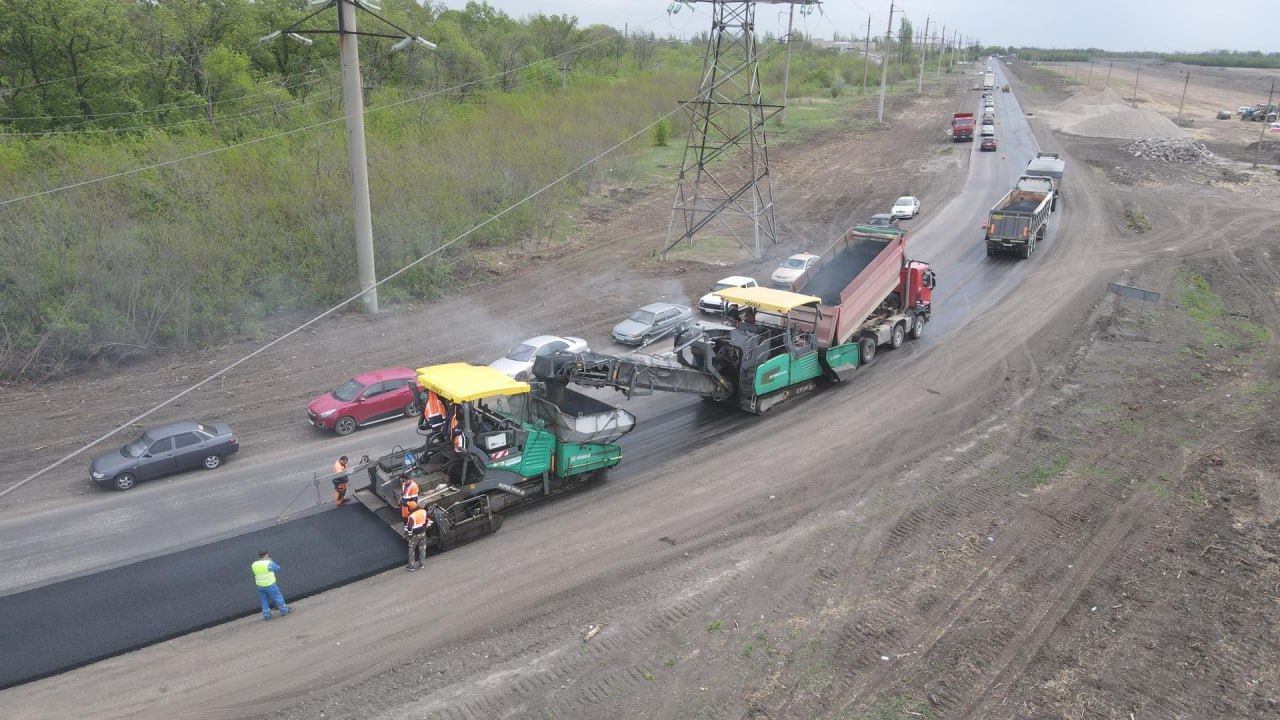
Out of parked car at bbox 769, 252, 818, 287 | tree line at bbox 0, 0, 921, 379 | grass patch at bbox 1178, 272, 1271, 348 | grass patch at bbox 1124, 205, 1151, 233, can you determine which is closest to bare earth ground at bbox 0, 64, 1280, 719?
grass patch at bbox 1178, 272, 1271, 348

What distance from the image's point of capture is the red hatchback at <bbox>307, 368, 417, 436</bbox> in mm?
18844

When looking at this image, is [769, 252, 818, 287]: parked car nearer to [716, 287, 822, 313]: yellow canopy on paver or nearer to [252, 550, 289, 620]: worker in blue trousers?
[716, 287, 822, 313]: yellow canopy on paver

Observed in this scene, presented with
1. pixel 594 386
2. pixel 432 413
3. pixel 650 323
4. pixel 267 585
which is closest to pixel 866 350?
pixel 650 323

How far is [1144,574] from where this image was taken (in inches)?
499

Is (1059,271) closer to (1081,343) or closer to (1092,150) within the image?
(1081,343)

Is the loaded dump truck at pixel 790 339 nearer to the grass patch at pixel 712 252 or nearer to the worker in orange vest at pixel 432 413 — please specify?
the worker in orange vest at pixel 432 413

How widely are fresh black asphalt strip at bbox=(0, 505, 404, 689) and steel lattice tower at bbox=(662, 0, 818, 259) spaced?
61.8 ft

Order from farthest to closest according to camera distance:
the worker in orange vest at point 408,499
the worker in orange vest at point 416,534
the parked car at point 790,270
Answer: the parked car at point 790,270 < the worker in orange vest at point 408,499 < the worker in orange vest at point 416,534

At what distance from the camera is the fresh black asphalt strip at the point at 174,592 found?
36.3 feet

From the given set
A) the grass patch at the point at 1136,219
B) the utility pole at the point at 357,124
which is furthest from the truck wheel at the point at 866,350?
the grass patch at the point at 1136,219

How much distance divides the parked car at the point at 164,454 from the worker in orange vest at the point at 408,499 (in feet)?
21.6

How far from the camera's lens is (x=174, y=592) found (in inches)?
485

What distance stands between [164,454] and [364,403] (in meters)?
4.23

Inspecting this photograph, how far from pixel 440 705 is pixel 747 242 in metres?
29.5
